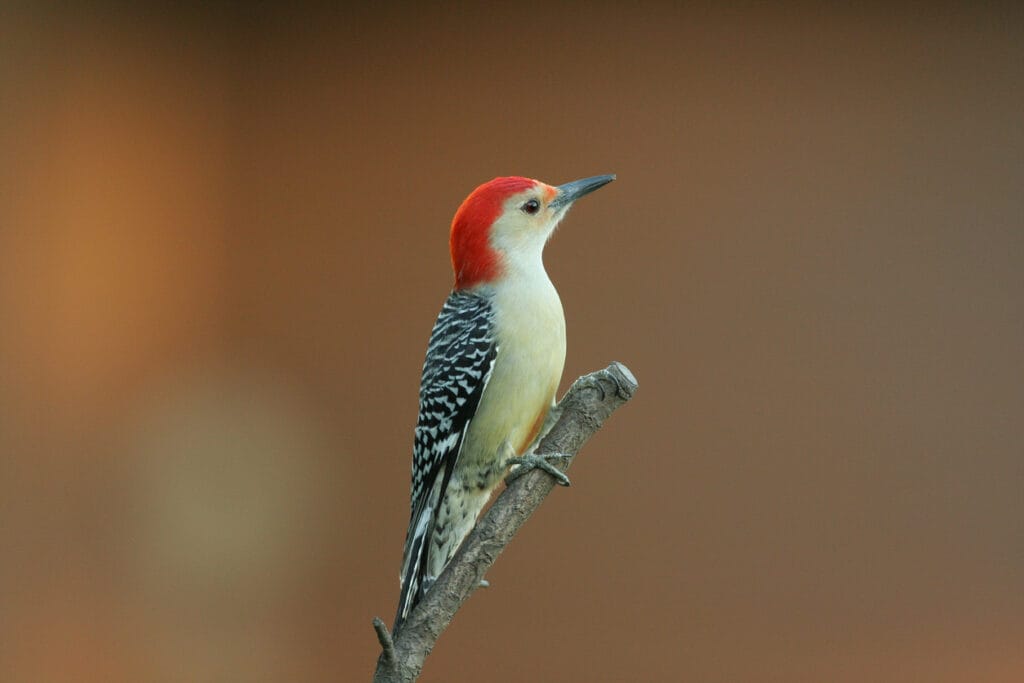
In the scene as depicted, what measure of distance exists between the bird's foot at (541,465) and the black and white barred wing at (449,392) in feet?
Answer: 0.53

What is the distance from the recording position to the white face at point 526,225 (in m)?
1.58

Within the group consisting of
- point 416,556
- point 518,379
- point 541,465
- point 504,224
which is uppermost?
point 504,224

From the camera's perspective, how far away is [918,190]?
364cm

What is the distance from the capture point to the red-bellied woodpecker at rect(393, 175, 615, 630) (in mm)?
1602

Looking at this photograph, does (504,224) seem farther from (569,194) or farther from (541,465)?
(541,465)

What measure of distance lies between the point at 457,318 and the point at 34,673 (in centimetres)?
241

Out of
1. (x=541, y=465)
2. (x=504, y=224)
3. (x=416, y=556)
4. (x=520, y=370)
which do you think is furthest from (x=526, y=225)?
(x=416, y=556)

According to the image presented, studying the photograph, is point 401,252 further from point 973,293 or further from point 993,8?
point 993,8

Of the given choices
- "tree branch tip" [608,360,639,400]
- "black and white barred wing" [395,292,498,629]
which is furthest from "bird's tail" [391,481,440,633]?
"tree branch tip" [608,360,639,400]

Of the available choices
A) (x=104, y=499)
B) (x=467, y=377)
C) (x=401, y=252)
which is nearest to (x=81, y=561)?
(x=104, y=499)

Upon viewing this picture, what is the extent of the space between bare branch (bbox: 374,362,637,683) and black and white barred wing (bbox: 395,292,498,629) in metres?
0.15

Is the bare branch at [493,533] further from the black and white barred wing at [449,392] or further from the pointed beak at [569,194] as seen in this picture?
the pointed beak at [569,194]

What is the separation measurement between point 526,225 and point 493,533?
0.47 m

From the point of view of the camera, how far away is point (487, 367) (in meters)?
1.63
